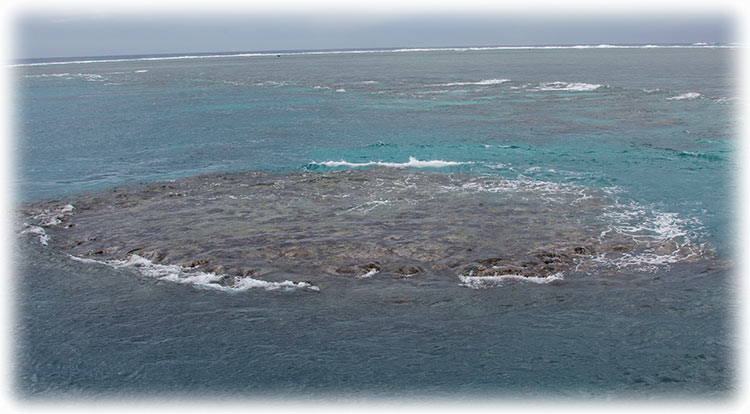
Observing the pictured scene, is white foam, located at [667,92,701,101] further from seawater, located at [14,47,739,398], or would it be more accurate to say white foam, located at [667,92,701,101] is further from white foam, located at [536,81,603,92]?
seawater, located at [14,47,739,398]

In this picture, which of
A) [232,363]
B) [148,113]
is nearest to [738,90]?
[148,113]

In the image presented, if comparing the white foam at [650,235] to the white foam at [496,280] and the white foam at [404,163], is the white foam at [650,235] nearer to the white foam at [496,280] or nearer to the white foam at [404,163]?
the white foam at [496,280]

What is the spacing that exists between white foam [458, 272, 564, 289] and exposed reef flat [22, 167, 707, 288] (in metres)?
0.06

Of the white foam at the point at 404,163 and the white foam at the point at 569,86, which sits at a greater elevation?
the white foam at the point at 569,86

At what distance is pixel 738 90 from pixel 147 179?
55.5m

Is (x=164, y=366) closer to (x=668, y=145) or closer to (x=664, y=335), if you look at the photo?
(x=664, y=335)

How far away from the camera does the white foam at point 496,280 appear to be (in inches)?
574

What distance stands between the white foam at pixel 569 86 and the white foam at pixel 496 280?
172ft

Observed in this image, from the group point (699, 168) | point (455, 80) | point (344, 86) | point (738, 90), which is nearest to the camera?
point (699, 168)

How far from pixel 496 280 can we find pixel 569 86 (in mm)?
57871

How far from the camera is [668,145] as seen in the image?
3209 cm

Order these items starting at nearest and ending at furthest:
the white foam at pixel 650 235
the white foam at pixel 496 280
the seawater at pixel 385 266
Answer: the seawater at pixel 385 266, the white foam at pixel 496 280, the white foam at pixel 650 235

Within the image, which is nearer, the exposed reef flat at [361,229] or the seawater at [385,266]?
the seawater at [385,266]

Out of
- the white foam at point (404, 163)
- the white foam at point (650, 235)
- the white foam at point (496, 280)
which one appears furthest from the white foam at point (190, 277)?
the white foam at point (404, 163)
